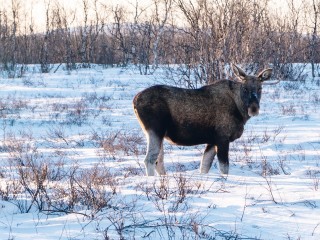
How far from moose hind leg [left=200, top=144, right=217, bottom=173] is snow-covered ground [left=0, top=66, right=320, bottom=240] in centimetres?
19

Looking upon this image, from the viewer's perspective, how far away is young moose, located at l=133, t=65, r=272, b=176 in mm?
7668

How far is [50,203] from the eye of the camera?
18.2 ft

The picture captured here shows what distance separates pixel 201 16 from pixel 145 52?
20.5 metres

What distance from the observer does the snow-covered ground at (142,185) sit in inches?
191

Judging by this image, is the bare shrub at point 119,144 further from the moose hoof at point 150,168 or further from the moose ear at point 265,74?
the moose ear at point 265,74

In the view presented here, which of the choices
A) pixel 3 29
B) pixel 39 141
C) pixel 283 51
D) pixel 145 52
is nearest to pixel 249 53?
pixel 39 141

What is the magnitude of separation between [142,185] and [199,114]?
1672mm

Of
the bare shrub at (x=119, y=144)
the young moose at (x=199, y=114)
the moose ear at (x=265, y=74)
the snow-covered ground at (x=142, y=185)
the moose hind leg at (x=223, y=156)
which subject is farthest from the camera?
the bare shrub at (x=119, y=144)

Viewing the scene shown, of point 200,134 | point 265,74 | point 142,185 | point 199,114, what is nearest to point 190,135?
point 200,134

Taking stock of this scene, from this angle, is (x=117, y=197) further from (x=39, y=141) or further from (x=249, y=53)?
(x=249, y=53)

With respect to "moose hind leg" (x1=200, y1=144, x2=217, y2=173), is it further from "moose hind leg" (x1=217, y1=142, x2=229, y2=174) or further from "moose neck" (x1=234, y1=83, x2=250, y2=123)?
"moose neck" (x1=234, y1=83, x2=250, y2=123)

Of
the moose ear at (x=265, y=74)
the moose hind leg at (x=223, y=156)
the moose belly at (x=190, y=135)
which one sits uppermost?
the moose ear at (x=265, y=74)

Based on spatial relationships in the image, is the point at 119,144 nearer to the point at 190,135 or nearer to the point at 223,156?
the point at 190,135

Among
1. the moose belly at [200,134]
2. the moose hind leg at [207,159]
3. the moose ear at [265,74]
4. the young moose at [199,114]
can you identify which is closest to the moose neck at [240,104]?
the young moose at [199,114]
